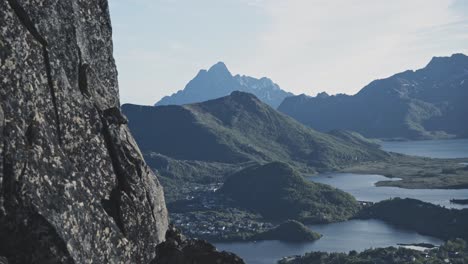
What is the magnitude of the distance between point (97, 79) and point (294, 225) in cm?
18060

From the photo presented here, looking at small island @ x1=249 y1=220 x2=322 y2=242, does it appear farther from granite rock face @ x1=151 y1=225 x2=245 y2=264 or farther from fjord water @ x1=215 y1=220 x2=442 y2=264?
granite rock face @ x1=151 y1=225 x2=245 y2=264

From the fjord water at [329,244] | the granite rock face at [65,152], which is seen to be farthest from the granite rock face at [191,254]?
the fjord water at [329,244]

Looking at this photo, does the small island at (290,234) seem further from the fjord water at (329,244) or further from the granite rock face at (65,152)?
the granite rock face at (65,152)

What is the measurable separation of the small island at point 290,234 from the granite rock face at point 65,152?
170m

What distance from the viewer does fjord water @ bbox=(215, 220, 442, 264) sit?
16138 centimetres

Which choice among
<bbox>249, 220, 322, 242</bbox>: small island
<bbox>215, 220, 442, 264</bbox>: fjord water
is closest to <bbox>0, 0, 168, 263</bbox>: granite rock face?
<bbox>215, 220, 442, 264</bbox>: fjord water

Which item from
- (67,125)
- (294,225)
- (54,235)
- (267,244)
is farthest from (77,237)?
(294,225)

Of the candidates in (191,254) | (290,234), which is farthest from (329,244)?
(191,254)

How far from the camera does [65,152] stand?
16.4 metres

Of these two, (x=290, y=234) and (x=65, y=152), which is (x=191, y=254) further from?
(x=290, y=234)

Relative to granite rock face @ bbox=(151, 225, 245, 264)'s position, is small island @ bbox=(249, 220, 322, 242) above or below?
below

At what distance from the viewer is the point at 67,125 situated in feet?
54.7

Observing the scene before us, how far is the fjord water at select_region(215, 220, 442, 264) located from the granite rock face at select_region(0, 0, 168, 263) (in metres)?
136

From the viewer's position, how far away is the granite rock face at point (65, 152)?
14.3m
